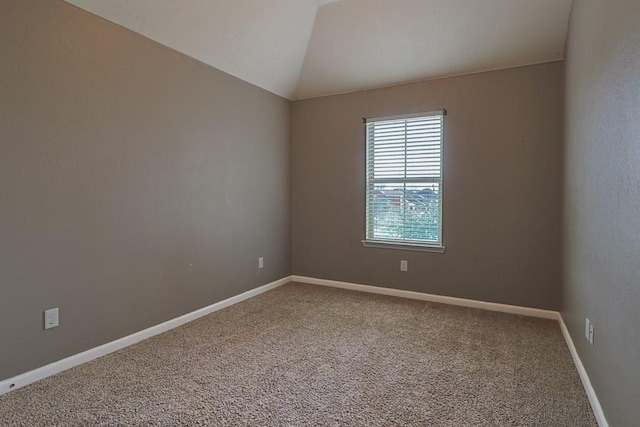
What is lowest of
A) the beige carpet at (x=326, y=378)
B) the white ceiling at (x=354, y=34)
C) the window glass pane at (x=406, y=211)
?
the beige carpet at (x=326, y=378)

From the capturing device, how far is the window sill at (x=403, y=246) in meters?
3.69

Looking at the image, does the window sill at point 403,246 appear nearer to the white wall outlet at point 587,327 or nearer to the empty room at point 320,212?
the empty room at point 320,212

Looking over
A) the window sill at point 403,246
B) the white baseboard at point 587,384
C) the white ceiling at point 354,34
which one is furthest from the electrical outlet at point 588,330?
the white ceiling at point 354,34

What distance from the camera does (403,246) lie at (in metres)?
3.87

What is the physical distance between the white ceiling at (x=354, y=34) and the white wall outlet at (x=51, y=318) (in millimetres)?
1908

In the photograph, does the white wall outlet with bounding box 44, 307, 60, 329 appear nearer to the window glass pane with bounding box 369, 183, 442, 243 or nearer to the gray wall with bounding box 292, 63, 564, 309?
the gray wall with bounding box 292, 63, 564, 309

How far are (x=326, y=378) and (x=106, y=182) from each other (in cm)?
195

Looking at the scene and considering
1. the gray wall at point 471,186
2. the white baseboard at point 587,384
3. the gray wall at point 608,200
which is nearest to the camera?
the gray wall at point 608,200

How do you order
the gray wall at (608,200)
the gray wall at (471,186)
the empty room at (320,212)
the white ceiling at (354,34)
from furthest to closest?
1. the gray wall at (471,186)
2. the white ceiling at (354,34)
3. the empty room at (320,212)
4. the gray wall at (608,200)

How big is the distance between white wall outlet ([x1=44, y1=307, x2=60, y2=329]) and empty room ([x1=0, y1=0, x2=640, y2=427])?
17 mm

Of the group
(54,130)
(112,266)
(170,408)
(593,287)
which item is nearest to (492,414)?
(593,287)

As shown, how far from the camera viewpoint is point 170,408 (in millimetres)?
1817

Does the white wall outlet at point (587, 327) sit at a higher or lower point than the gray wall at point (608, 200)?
lower

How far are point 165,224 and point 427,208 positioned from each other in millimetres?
2519
